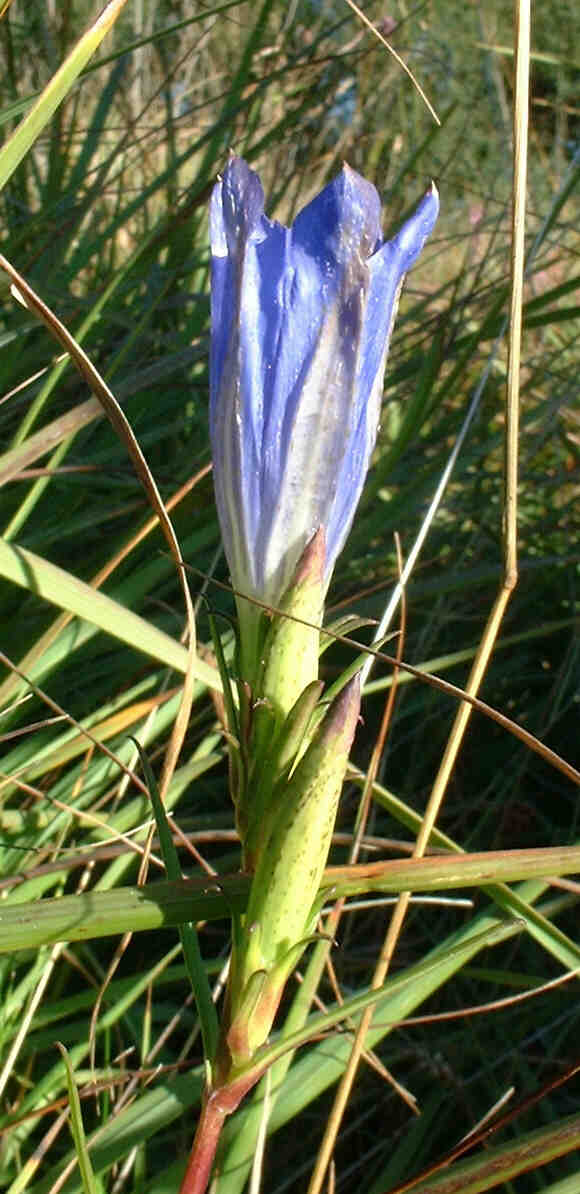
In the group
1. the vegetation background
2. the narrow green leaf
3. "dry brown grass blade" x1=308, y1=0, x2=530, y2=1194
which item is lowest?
the vegetation background

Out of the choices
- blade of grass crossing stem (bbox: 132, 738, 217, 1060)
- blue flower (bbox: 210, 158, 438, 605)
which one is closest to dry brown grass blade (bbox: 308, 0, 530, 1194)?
blue flower (bbox: 210, 158, 438, 605)

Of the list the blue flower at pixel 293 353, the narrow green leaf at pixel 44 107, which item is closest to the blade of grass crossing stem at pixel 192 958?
the blue flower at pixel 293 353

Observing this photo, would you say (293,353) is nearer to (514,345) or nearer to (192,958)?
(514,345)

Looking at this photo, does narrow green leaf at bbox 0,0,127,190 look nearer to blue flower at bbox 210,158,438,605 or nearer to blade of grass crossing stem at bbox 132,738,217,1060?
blue flower at bbox 210,158,438,605

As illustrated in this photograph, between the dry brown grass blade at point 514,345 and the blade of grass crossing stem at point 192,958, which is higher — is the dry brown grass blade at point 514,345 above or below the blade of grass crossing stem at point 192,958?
above

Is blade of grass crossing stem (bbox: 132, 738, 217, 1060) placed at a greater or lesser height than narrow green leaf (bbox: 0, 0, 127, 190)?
lesser

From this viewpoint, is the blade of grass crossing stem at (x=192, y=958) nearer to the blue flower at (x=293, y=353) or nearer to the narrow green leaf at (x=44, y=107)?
the blue flower at (x=293, y=353)

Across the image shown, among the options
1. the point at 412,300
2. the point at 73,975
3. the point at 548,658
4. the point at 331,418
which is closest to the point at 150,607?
the point at 73,975

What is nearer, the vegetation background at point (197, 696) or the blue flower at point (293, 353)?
the blue flower at point (293, 353)
